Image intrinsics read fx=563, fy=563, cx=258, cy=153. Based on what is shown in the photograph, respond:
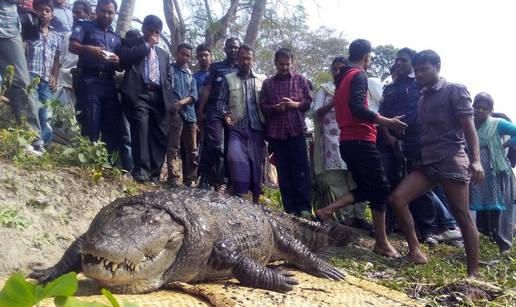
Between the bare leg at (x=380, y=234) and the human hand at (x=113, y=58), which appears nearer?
the bare leg at (x=380, y=234)

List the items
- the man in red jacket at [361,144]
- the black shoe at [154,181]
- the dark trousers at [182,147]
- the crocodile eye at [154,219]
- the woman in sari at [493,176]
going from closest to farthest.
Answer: the crocodile eye at [154,219]
the man in red jacket at [361,144]
the black shoe at [154,181]
the woman in sari at [493,176]
the dark trousers at [182,147]

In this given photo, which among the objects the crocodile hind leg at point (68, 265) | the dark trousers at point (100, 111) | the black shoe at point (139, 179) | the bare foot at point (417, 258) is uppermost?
the dark trousers at point (100, 111)

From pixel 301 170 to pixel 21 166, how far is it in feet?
9.54

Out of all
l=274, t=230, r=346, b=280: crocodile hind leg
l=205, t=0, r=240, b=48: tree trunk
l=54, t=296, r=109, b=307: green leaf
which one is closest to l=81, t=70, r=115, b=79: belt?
l=274, t=230, r=346, b=280: crocodile hind leg

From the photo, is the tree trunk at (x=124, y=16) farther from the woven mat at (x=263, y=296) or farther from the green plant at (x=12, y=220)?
the woven mat at (x=263, y=296)

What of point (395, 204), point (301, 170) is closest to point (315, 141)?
point (301, 170)

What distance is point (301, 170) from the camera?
634 cm

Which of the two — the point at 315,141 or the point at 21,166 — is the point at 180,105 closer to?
the point at 315,141

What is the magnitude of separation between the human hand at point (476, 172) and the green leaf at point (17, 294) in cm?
416

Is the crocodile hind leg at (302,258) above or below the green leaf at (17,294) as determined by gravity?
below

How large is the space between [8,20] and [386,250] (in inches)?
169

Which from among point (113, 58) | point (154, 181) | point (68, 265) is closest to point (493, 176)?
point (154, 181)

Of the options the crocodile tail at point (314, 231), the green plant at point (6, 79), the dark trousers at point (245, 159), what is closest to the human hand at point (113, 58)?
the green plant at point (6, 79)

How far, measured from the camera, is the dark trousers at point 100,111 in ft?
19.9
